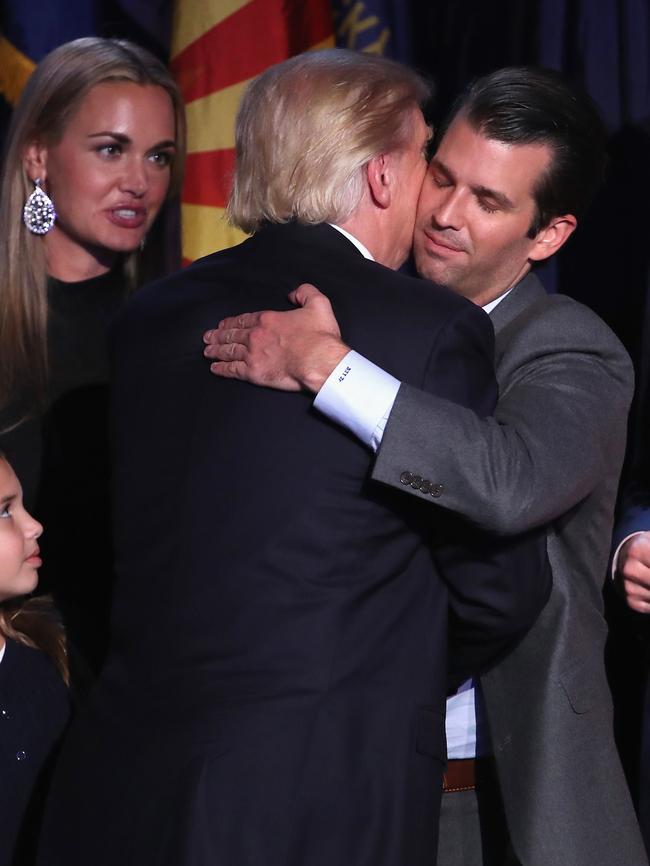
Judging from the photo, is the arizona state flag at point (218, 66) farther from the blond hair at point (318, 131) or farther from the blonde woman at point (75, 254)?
the blond hair at point (318, 131)

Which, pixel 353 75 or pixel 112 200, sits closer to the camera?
pixel 353 75

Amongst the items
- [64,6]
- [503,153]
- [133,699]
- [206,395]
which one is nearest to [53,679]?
[133,699]

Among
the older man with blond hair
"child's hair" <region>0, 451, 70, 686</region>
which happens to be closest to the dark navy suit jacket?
the older man with blond hair

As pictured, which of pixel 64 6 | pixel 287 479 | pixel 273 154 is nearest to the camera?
pixel 287 479

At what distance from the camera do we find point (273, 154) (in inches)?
72.1

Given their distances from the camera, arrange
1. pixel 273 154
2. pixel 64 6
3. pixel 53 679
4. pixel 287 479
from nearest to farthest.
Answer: pixel 287 479 < pixel 273 154 < pixel 53 679 < pixel 64 6

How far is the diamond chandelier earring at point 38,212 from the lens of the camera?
2.86 meters

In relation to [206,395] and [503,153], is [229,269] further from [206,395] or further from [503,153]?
[503,153]

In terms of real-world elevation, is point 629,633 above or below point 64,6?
below

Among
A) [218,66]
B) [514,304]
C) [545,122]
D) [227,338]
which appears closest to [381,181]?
[227,338]

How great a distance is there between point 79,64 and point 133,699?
1.65 m

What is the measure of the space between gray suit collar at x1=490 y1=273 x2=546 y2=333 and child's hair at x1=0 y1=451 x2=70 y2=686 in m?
0.88

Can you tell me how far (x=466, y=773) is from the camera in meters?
2.17

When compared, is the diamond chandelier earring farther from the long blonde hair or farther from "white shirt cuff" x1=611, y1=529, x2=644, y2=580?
"white shirt cuff" x1=611, y1=529, x2=644, y2=580
